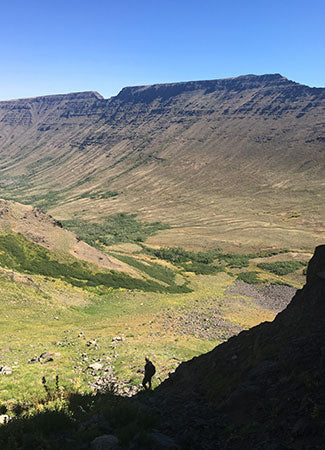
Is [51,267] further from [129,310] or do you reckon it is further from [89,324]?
[89,324]

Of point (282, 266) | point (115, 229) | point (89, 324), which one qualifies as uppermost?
point (115, 229)

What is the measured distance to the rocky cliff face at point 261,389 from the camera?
23.0 feet

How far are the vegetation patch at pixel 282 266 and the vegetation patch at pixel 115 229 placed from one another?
46.7 m

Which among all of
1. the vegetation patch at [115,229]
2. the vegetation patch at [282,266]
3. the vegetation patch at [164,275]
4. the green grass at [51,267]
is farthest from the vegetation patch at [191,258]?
the green grass at [51,267]

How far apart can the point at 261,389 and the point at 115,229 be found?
4786 inches

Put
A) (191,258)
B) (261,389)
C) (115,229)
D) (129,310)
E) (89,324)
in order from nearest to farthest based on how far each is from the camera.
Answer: (261,389)
(89,324)
(129,310)
(191,258)
(115,229)

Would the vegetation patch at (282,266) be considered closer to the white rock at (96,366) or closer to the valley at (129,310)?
the valley at (129,310)

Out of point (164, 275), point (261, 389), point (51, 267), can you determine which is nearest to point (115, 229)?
point (164, 275)

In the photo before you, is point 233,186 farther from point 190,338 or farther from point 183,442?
point 183,442

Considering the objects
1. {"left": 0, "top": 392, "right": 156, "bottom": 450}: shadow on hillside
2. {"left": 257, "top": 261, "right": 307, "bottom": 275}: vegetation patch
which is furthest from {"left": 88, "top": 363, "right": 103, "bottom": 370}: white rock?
{"left": 257, "top": 261, "right": 307, "bottom": 275}: vegetation patch

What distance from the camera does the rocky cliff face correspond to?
7012mm

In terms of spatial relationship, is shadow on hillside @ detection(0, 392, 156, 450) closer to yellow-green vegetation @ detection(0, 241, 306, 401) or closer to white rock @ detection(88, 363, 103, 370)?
yellow-green vegetation @ detection(0, 241, 306, 401)

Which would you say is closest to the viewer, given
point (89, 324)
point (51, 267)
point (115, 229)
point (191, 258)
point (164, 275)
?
point (89, 324)

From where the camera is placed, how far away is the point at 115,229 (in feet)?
419
